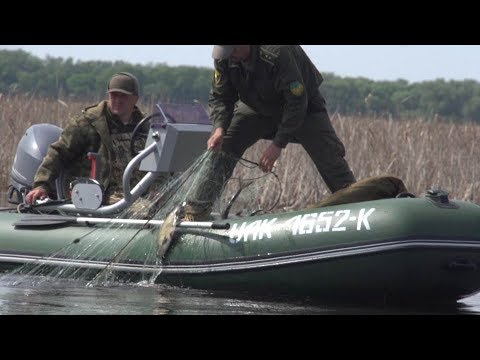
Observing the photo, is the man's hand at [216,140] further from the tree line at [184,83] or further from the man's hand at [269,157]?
the tree line at [184,83]

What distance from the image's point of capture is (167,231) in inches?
322

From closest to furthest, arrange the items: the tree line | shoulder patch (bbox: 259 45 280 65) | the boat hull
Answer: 1. the boat hull
2. shoulder patch (bbox: 259 45 280 65)
3. the tree line

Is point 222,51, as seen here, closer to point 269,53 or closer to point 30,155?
point 269,53

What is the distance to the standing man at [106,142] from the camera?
8.99 m

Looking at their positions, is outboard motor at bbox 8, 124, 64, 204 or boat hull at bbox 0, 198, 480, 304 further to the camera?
outboard motor at bbox 8, 124, 64, 204

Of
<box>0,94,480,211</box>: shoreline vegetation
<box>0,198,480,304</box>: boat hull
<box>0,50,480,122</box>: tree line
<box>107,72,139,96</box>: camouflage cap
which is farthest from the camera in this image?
<box>0,50,480,122</box>: tree line

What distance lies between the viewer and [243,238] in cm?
786

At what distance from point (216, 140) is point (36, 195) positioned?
1515 millimetres

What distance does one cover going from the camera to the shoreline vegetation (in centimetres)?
1291

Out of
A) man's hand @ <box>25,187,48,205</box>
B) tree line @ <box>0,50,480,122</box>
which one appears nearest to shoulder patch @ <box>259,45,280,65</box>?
man's hand @ <box>25,187,48,205</box>

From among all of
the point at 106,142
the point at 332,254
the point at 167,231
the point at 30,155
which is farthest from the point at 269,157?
the point at 30,155

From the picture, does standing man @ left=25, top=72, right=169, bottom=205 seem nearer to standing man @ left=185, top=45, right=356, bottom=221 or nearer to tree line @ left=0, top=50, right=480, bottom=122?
standing man @ left=185, top=45, right=356, bottom=221

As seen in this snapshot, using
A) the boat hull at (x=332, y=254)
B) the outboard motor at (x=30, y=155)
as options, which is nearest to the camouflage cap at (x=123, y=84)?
the outboard motor at (x=30, y=155)
